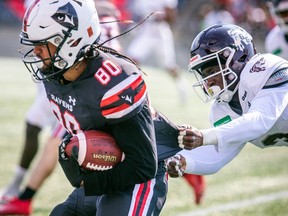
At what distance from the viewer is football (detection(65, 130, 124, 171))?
3088mm

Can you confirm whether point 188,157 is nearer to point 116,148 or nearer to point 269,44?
point 116,148

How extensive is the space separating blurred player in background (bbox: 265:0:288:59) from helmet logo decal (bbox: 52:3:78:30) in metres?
2.87

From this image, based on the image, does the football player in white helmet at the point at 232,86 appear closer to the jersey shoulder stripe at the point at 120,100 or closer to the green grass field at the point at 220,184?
the jersey shoulder stripe at the point at 120,100

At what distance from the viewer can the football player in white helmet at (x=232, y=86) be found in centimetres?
354

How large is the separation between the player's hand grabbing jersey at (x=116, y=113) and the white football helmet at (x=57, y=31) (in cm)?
9

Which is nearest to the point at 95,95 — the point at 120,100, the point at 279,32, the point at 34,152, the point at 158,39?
the point at 120,100

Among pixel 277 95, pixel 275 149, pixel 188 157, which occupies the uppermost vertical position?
pixel 277 95

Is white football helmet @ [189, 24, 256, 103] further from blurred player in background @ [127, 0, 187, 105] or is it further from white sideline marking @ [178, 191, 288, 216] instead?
blurred player in background @ [127, 0, 187, 105]

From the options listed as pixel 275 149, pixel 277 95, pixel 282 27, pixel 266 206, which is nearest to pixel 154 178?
pixel 277 95

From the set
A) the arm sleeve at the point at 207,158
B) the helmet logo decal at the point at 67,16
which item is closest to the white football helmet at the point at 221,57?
the arm sleeve at the point at 207,158

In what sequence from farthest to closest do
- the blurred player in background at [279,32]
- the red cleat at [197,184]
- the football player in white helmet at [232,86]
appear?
the blurred player in background at [279,32]
the red cleat at [197,184]
the football player in white helmet at [232,86]

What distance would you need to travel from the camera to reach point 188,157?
3729mm

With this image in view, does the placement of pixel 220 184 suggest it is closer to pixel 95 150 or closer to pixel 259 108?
pixel 259 108

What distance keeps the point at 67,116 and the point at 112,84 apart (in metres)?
0.29
